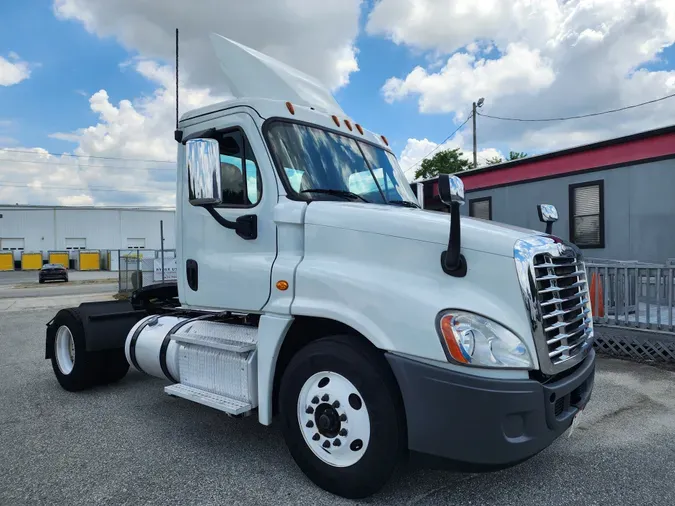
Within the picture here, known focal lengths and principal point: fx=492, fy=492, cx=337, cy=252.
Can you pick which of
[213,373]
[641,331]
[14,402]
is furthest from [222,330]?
[641,331]

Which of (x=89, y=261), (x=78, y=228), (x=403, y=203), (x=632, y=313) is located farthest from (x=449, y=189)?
(x=78, y=228)

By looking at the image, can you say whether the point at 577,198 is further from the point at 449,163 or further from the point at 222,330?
the point at 449,163

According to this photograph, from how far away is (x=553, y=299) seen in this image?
2.82 m

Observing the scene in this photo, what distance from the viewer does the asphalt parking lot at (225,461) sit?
311cm

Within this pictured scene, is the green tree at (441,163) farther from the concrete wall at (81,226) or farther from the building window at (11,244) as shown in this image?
the building window at (11,244)

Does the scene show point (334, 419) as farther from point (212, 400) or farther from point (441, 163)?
point (441, 163)

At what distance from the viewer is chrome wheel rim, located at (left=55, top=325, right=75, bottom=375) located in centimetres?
564

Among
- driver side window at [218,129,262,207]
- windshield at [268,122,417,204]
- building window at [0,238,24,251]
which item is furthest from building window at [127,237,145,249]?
windshield at [268,122,417,204]

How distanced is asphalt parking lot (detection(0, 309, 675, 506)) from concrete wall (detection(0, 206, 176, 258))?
56.4 metres

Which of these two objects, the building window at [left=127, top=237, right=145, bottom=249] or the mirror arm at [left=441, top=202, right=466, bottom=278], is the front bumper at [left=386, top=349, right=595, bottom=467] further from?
the building window at [left=127, top=237, right=145, bottom=249]

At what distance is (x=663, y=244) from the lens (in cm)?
862

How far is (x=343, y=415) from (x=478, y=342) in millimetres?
947

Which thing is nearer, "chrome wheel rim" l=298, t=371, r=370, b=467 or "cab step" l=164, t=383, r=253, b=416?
"chrome wheel rim" l=298, t=371, r=370, b=467

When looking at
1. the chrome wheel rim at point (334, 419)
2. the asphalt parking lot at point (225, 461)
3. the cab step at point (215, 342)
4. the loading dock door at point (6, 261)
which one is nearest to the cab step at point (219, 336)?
the cab step at point (215, 342)
